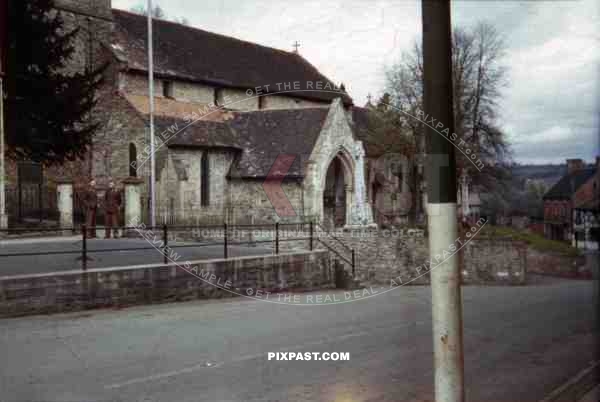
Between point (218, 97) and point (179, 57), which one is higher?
point (179, 57)

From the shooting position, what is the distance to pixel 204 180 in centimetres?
1978

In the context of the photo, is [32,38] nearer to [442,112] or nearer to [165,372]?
[165,372]

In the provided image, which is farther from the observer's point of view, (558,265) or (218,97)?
(218,97)

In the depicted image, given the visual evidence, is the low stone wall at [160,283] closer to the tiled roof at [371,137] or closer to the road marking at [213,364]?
the road marking at [213,364]

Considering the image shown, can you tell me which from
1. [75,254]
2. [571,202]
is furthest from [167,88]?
[571,202]

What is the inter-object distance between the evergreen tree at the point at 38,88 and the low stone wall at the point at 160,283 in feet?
6.17

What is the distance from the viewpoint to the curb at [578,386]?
18.2 feet

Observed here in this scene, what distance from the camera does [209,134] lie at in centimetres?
1992

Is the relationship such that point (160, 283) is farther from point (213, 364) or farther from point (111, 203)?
point (111, 203)

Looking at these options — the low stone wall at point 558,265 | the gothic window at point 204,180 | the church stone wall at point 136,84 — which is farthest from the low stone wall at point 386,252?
the church stone wall at point 136,84

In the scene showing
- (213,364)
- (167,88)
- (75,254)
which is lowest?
(213,364)

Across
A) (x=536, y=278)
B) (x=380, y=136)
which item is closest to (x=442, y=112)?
(x=536, y=278)

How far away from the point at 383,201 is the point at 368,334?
48.4 ft

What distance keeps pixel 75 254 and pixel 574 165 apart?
9030 millimetres
